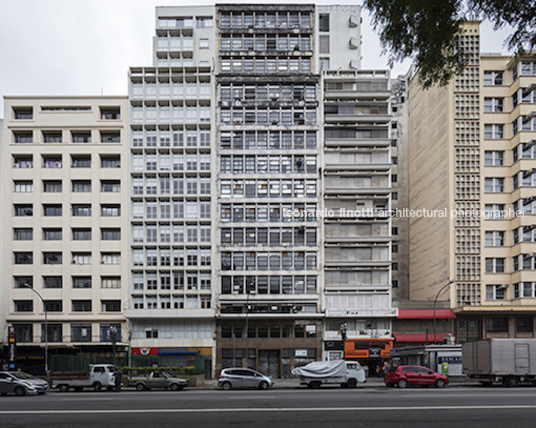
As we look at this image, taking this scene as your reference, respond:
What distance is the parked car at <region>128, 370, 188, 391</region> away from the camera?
36.3m

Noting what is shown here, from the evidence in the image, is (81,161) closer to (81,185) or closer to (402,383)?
(81,185)

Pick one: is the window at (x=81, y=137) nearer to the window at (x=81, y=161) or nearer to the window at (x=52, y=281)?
the window at (x=81, y=161)

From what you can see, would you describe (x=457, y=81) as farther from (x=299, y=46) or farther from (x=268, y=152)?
(x=268, y=152)

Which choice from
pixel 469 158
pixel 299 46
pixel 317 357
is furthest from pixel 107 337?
pixel 469 158

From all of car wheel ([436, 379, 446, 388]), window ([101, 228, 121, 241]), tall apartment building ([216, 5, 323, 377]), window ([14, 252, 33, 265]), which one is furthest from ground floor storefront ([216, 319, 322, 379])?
car wheel ([436, 379, 446, 388])

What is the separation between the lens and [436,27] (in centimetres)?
860

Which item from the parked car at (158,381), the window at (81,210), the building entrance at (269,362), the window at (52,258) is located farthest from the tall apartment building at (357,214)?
the window at (52,258)

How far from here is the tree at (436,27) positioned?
26.9 ft

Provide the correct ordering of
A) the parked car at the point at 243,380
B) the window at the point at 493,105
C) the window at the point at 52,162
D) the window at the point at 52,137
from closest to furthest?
the parked car at the point at 243,380
the window at the point at 493,105
the window at the point at 52,162
the window at the point at 52,137

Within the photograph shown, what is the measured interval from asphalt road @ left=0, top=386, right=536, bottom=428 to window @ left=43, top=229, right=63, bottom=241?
38465mm

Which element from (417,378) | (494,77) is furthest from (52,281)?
(494,77)

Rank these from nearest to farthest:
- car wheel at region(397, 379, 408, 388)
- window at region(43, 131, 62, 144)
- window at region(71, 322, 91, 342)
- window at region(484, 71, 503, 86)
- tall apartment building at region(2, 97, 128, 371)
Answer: car wheel at region(397, 379, 408, 388) → window at region(71, 322, 91, 342) → tall apartment building at region(2, 97, 128, 371) → window at region(484, 71, 503, 86) → window at region(43, 131, 62, 144)

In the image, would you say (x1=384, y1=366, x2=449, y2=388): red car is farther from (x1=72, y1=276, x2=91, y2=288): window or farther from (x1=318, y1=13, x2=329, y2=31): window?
(x1=318, y1=13, x2=329, y2=31): window

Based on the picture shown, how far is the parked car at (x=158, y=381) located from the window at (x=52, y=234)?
89.4ft
